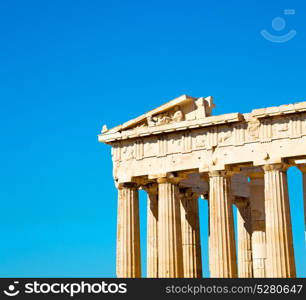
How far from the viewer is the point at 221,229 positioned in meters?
52.3

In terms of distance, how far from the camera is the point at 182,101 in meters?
55.3

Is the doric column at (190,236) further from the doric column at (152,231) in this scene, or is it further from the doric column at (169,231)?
the doric column at (169,231)

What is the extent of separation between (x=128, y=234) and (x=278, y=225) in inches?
440

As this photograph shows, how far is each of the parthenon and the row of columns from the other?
0.06 meters

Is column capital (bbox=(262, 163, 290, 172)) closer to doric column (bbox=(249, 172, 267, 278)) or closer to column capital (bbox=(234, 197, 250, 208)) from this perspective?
doric column (bbox=(249, 172, 267, 278))

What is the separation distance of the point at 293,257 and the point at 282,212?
2744 mm

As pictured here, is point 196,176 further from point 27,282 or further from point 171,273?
point 27,282

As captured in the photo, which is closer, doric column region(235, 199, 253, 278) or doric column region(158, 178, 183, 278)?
doric column region(158, 178, 183, 278)

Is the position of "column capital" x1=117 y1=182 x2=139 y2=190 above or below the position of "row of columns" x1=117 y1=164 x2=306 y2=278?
above

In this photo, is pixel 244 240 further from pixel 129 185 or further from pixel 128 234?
pixel 129 185

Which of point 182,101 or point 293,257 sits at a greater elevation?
point 182,101

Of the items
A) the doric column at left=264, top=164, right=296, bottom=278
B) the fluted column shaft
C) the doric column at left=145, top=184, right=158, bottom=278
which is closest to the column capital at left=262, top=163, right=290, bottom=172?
the doric column at left=264, top=164, right=296, bottom=278

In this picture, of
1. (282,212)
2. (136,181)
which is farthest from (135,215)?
(282,212)

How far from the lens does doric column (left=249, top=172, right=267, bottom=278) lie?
5844 centimetres
